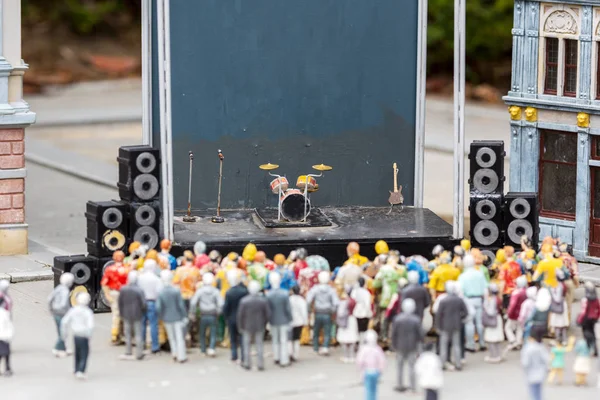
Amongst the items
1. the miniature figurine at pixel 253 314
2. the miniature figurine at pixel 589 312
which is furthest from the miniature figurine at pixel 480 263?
the miniature figurine at pixel 253 314

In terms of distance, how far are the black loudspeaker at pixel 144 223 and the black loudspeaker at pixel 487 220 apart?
533 cm

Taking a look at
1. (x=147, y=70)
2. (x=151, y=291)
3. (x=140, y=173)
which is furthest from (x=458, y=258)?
(x=147, y=70)

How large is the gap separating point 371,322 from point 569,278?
3198 millimetres

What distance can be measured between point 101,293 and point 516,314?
6913mm

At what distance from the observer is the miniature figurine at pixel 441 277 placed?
24516 mm

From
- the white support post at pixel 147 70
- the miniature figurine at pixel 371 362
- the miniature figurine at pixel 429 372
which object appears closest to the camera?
the miniature figurine at pixel 429 372

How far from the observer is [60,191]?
3959 centimetres

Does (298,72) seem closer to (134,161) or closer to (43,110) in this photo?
(134,161)

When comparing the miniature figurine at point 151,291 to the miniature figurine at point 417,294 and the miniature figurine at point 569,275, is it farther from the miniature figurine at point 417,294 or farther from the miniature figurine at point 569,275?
the miniature figurine at point 569,275

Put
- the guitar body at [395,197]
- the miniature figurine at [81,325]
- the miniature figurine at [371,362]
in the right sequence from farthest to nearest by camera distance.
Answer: the guitar body at [395,197] → the miniature figurine at [81,325] → the miniature figurine at [371,362]

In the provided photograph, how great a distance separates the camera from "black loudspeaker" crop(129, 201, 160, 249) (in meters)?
26.8

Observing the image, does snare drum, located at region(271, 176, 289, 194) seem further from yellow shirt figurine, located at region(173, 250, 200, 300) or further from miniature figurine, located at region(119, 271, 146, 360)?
miniature figurine, located at region(119, 271, 146, 360)

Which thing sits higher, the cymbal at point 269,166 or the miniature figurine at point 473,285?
the cymbal at point 269,166

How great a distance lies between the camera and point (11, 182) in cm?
3059
